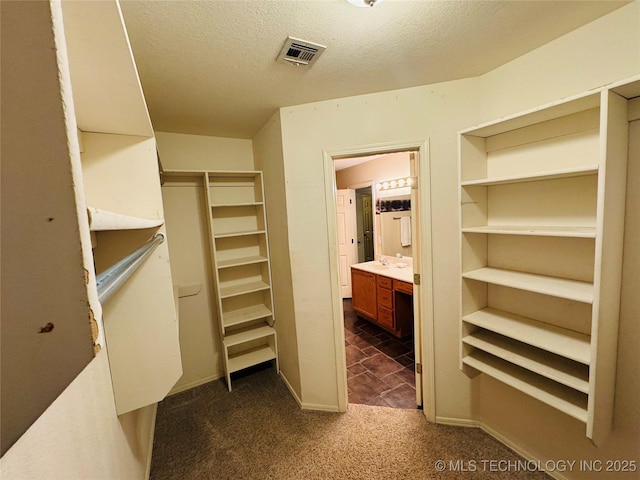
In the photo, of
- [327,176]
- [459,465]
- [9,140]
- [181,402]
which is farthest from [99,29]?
[181,402]

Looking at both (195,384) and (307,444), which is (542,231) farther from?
(195,384)

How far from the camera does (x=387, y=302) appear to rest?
11.2 feet

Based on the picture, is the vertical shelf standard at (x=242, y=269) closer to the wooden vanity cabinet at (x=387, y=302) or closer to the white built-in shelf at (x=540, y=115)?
the wooden vanity cabinet at (x=387, y=302)

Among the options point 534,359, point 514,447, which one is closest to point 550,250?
point 534,359

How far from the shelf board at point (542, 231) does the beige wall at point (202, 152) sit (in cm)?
227

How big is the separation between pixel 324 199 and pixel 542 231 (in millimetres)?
1351

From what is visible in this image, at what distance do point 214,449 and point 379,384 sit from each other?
152 centimetres

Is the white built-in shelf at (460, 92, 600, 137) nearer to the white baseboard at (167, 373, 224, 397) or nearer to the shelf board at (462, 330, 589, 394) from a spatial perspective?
the shelf board at (462, 330, 589, 394)

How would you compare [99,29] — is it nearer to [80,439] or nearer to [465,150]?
[80,439]

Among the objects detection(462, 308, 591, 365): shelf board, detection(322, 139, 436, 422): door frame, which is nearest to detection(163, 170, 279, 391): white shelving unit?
detection(322, 139, 436, 422): door frame

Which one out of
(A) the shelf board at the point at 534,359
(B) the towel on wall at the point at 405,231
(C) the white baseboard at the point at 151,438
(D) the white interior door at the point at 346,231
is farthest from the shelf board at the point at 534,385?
(D) the white interior door at the point at 346,231

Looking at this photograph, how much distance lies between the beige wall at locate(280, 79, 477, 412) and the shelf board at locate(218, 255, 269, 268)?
61 cm

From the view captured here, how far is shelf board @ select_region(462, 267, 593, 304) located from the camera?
47.9 inches

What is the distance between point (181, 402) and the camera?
7.92 feet
